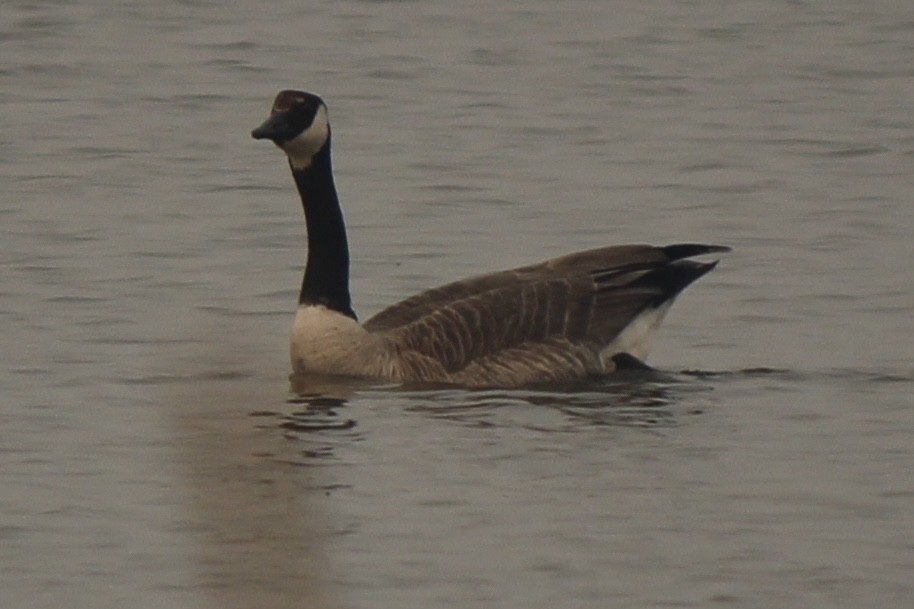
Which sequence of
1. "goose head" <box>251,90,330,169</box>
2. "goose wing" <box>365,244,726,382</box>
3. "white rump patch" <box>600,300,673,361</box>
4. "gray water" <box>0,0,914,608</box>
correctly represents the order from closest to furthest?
"gray water" <box>0,0,914,608</box> → "goose wing" <box>365,244,726,382</box> → "goose head" <box>251,90,330,169</box> → "white rump patch" <box>600,300,673,361</box>

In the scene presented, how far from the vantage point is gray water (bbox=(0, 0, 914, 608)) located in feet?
22.8

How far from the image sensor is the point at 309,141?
10.7 m

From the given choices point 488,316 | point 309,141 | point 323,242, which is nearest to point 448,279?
point 323,242

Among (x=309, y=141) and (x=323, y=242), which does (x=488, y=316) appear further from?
(x=309, y=141)

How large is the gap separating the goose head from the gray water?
0.95m

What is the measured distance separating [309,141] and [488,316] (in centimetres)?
119

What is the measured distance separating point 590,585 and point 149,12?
46.0 feet

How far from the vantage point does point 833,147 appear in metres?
15.6

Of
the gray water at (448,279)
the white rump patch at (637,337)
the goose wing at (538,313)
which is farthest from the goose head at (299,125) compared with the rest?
the white rump patch at (637,337)

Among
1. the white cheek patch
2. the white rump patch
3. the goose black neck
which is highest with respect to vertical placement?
the white cheek patch

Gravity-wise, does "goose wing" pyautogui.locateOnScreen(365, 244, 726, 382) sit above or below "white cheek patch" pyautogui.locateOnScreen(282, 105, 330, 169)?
below

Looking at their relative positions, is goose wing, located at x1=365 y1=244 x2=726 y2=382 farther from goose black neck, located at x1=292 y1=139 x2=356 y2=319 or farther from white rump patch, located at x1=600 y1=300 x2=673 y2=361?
goose black neck, located at x1=292 y1=139 x2=356 y2=319

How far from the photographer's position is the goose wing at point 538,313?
1024 centimetres

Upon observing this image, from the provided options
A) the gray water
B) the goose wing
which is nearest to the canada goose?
the goose wing
